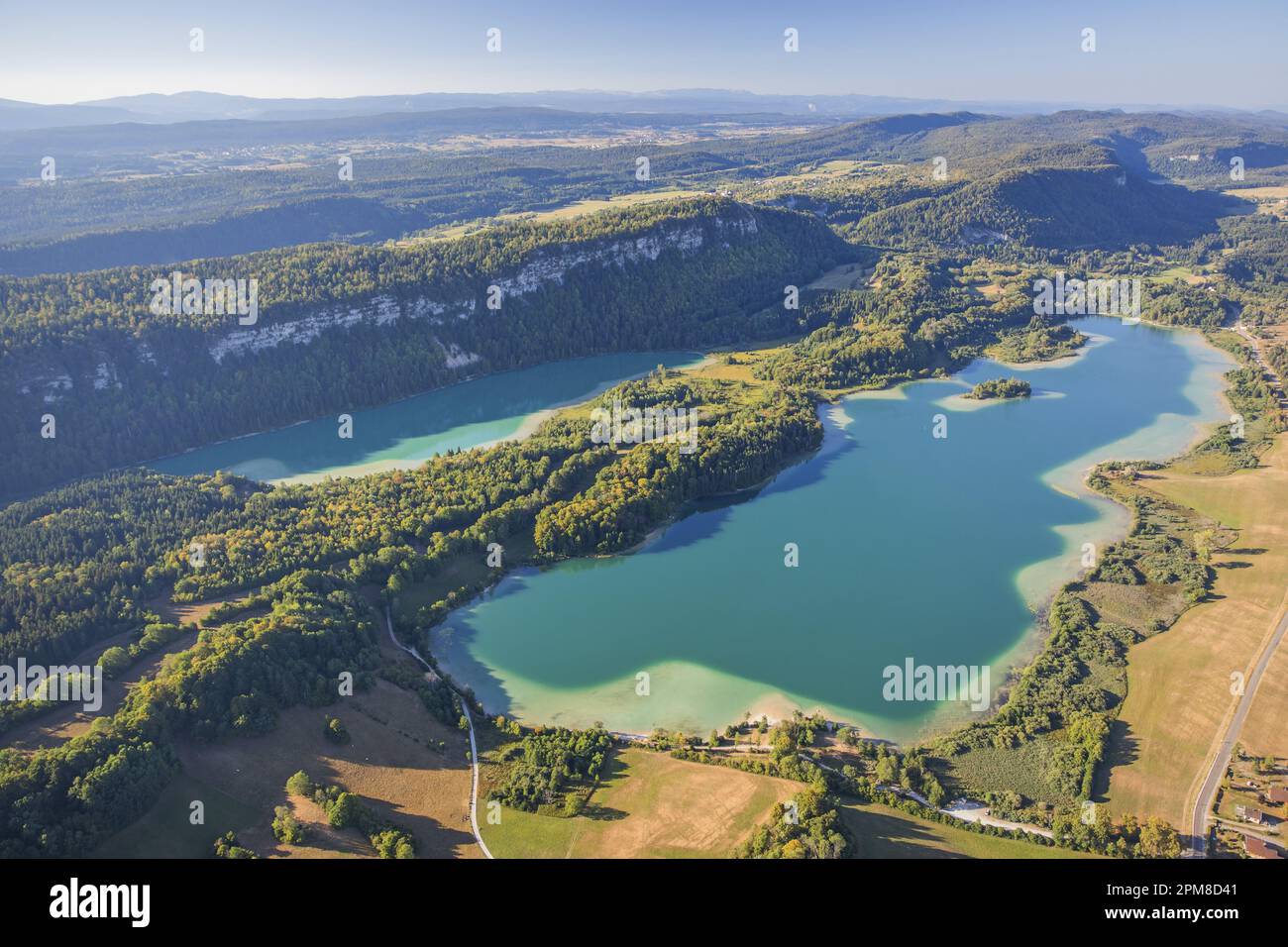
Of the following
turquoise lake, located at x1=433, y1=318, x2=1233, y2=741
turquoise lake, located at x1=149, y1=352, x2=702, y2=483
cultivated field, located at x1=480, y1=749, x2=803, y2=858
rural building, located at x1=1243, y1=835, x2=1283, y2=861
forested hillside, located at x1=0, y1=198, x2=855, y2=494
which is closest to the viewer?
rural building, located at x1=1243, y1=835, x2=1283, y2=861

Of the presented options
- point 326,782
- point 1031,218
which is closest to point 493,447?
point 326,782

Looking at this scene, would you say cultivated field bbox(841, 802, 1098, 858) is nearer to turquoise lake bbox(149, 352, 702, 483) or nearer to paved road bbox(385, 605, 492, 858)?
paved road bbox(385, 605, 492, 858)

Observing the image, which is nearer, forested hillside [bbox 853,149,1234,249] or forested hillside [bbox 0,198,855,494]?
forested hillside [bbox 0,198,855,494]

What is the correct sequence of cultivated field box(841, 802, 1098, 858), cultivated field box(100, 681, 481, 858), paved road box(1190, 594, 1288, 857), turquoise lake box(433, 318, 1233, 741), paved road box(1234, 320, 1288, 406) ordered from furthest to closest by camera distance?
paved road box(1234, 320, 1288, 406) → turquoise lake box(433, 318, 1233, 741) → paved road box(1190, 594, 1288, 857) → cultivated field box(100, 681, 481, 858) → cultivated field box(841, 802, 1098, 858)

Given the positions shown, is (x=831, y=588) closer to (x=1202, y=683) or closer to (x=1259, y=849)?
(x=1202, y=683)

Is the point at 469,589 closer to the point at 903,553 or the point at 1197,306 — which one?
the point at 903,553

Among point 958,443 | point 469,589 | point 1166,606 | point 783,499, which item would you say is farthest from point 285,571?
point 958,443

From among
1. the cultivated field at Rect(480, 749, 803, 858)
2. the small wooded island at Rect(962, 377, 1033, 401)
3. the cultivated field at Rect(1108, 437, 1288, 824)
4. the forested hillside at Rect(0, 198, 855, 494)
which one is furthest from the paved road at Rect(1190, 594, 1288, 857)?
the forested hillside at Rect(0, 198, 855, 494)

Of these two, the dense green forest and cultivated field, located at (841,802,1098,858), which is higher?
the dense green forest
